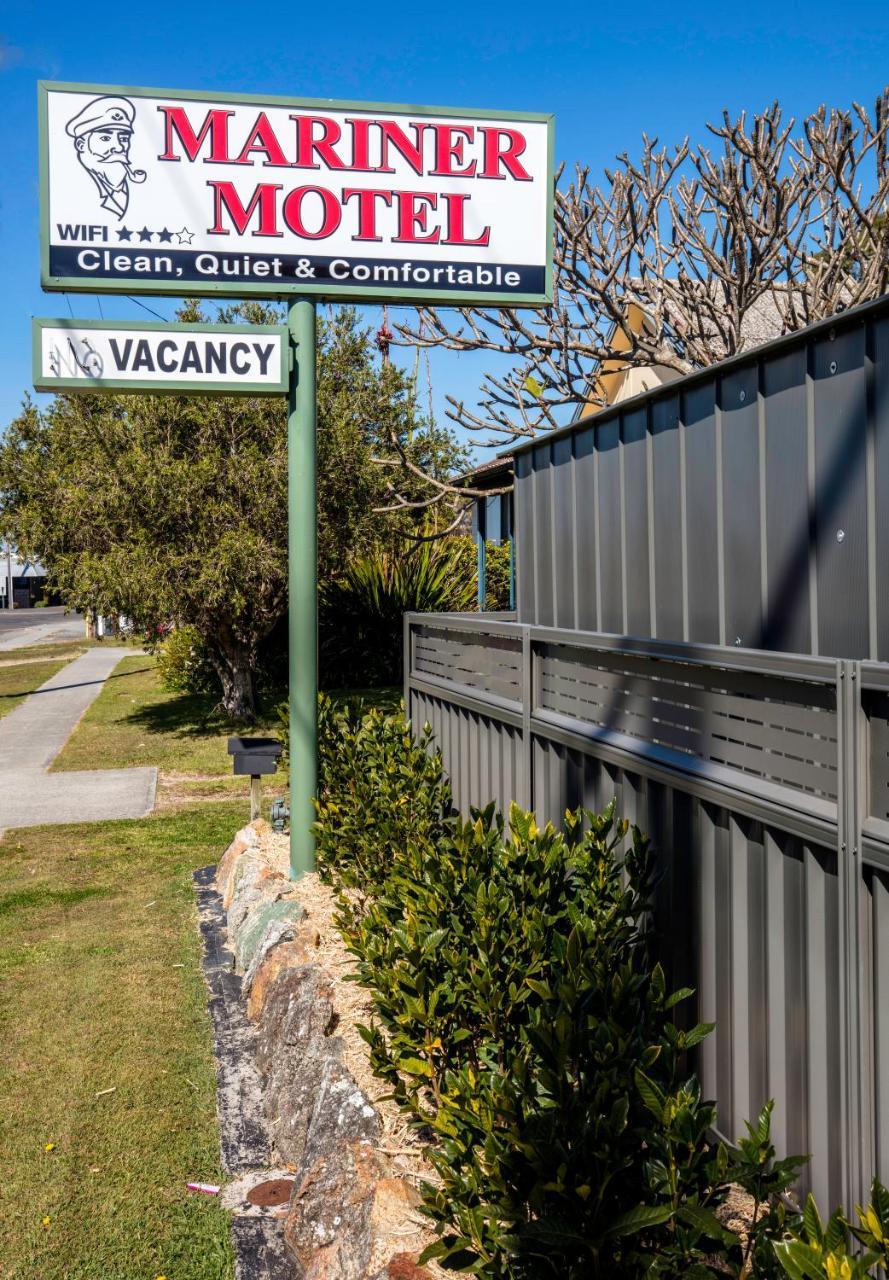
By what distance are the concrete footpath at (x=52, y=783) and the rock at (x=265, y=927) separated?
16.7ft

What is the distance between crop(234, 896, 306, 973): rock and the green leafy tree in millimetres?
8435

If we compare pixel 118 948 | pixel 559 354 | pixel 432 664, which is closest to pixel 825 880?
pixel 432 664

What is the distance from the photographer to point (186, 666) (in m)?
Answer: 23.0

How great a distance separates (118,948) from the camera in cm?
709

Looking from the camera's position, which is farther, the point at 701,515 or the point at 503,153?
the point at 503,153

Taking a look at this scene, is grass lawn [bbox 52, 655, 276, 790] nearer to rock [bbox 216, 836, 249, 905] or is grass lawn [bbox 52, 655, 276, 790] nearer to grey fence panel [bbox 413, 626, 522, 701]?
rock [bbox 216, 836, 249, 905]

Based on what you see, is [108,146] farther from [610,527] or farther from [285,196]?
[610,527]

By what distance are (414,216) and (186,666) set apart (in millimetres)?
17230

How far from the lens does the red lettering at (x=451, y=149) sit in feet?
22.0

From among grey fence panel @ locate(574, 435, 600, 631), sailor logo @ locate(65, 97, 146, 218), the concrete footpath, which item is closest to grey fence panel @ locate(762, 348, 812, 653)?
grey fence panel @ locate(574, 435, 600, 631)

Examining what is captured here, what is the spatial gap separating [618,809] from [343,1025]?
1433 millimetres

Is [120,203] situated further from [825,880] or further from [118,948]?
[825,880]

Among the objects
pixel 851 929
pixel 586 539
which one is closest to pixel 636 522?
pixel 586 539

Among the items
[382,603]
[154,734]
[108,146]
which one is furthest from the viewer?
[382,603]
